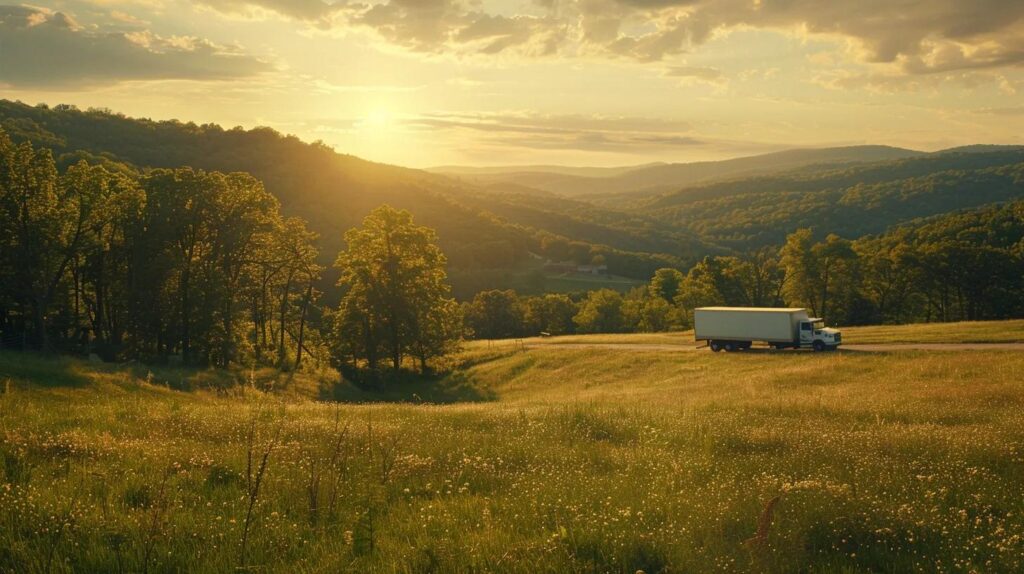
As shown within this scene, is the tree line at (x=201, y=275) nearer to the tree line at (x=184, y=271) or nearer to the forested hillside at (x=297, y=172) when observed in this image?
the tree line at (x=184, y=271)

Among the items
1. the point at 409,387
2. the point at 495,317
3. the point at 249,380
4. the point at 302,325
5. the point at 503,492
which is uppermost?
the point at 503,492

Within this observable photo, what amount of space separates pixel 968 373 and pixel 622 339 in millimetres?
36121

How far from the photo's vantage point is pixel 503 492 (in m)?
8.46

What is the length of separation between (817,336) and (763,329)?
3880 millimetres

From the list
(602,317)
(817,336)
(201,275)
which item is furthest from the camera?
(602,317)

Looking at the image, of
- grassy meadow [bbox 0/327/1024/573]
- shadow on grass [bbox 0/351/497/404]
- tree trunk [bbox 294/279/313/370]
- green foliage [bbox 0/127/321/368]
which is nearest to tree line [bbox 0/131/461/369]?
green foliage [bbox 0/127/321/368]

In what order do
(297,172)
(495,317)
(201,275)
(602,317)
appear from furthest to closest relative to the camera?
(297,172) < (602,317) < (495,317) < (201,275)

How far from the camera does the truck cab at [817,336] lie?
1845 inches

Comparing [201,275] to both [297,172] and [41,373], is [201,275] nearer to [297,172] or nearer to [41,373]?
A: [41,373]

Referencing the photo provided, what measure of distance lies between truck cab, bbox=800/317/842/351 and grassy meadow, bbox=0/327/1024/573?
1299 inches

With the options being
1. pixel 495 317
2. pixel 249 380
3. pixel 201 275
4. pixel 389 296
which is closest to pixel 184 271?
pixel 201 275

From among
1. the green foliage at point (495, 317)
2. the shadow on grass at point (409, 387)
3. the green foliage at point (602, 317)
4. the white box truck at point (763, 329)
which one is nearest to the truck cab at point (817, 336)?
the white box truck at point (763, 329)

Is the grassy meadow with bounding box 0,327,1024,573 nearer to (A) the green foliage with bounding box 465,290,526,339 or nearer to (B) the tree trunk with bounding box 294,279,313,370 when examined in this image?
(B) the tree trunk with bounding box 294,279,313,370

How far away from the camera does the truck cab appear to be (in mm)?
46875
